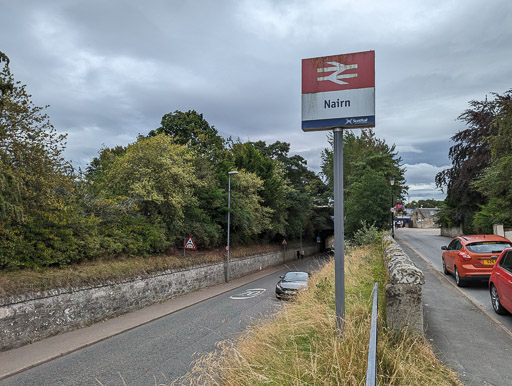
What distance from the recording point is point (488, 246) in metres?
10.5

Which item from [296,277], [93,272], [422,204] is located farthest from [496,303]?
[422,204]

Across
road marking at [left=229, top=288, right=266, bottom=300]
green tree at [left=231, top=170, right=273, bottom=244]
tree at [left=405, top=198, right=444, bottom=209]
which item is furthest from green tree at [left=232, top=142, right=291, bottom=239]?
tree at [left=405, top=198, right=444, bottom=209]

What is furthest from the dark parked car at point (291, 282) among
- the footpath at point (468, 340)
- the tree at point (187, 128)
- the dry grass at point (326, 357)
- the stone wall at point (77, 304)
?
the tree at point (187, 128)

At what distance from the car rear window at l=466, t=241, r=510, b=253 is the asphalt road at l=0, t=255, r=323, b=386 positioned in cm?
609

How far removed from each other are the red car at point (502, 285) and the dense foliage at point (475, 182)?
16092 mm

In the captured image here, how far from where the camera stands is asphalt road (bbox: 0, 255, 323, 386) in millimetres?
7715

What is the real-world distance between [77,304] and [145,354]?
430cm

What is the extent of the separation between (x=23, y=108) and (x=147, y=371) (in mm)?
8357

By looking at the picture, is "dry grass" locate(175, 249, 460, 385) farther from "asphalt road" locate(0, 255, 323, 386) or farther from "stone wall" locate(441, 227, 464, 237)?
"stone wall" locate(441, 227, 464, 237)

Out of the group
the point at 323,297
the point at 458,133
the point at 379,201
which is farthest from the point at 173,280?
the point at 458,133

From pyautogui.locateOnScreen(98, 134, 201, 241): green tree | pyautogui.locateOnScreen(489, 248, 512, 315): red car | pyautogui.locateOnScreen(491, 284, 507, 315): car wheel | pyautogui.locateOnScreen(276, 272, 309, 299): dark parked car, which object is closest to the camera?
pyautogui.locateOnScreen(489, 248, 512, 315): red car

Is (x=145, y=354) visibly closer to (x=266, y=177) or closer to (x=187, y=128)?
(x=266, y=177)

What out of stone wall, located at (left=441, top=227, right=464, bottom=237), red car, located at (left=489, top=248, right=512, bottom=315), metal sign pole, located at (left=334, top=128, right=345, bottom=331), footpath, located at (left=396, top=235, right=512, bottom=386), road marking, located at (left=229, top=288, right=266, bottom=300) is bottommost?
road marking, located at (left=229, top=288, right=266, bottom=300)

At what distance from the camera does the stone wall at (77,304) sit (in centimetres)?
981
